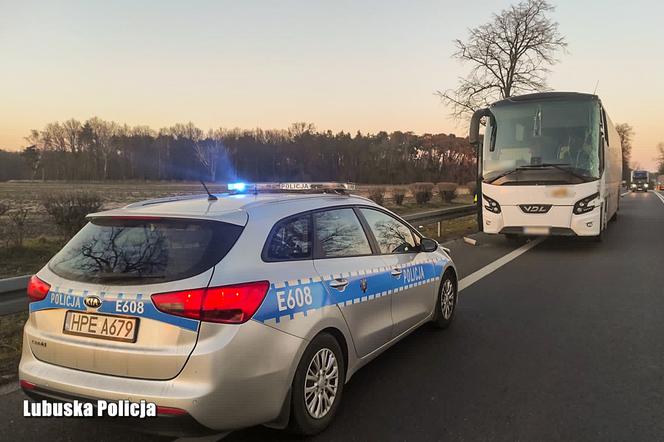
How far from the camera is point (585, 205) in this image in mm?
10680

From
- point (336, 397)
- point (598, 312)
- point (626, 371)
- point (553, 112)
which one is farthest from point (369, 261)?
point (553, 112)

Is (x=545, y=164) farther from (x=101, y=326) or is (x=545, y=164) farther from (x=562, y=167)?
(x=101, y=326)

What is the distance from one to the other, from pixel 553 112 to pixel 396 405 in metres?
9.55

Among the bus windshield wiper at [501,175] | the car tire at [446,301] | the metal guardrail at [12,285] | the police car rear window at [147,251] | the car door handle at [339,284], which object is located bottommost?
the car tire at [446,301]

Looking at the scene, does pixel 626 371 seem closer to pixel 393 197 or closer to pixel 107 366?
pixel 107 366

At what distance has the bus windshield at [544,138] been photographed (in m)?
10.8

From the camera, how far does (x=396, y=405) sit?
11.8ft

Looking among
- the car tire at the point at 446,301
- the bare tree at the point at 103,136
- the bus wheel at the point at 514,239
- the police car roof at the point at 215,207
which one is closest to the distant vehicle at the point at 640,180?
the bus wheel at the point at 514,239

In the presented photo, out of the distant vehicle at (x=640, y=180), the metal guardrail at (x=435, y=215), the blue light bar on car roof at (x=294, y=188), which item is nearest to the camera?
the blue light bar on car roof at (x=294, y=188)

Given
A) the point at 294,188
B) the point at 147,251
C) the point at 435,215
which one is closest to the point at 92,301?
the point at 147,251

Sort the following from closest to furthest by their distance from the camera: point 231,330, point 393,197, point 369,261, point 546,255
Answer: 1. point 231,330
2. point 369,261
3. point 546,255
4. point 393,197

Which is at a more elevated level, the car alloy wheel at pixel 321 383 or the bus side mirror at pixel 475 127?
the bus side mirror at pixel 475 127

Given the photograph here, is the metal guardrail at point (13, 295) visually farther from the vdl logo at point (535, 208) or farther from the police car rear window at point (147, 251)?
the vdl logo at point (535, 208)

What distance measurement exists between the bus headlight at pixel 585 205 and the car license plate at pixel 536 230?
2.36ft
